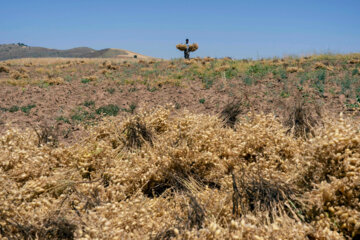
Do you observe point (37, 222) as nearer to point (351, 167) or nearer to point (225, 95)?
point (351, 167)

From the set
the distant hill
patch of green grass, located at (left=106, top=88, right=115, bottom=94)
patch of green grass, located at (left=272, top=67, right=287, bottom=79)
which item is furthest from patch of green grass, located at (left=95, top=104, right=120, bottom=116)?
the distant hill

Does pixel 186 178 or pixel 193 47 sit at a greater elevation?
pixel 193 47

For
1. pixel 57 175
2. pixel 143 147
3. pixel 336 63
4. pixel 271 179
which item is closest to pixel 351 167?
pixel 271 179

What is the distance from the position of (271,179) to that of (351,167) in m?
1.00

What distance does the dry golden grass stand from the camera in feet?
10.2

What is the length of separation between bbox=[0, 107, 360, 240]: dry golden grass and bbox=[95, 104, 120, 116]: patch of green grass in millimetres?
2958

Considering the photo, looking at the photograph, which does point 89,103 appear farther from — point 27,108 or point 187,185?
point 187,185

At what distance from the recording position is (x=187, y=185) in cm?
439

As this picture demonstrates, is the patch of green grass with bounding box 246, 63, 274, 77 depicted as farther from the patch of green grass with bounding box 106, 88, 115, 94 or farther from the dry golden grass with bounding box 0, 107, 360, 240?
the dry golden grass with bounding box 0, 107, 360, 240

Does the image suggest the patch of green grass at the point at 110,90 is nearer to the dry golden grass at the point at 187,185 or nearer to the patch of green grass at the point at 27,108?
the patch of green grass at the point at 27,108

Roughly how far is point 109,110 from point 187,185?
5405 millimetres

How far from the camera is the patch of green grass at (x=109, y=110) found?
29.1ft

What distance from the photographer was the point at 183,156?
4.63m

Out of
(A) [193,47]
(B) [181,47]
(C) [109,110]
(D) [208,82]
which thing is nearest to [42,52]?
(B) [181,47]
